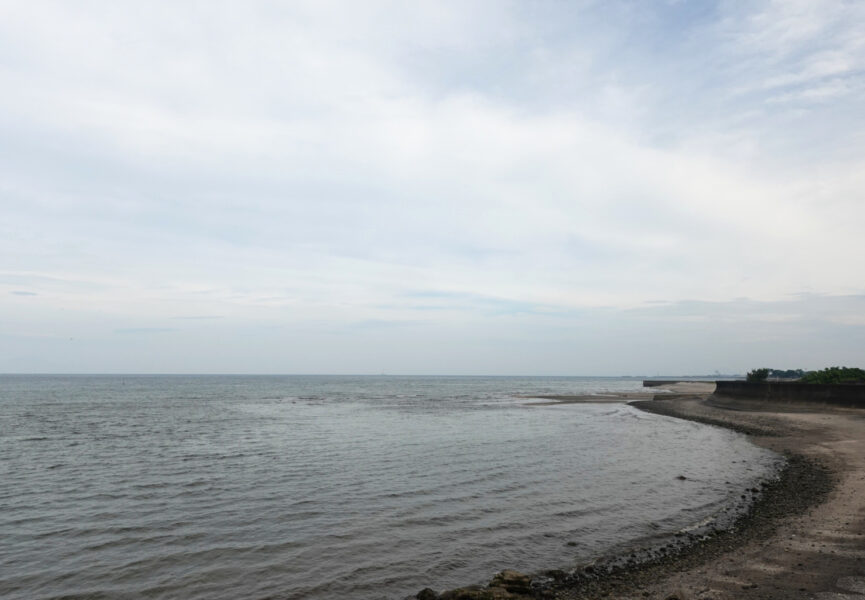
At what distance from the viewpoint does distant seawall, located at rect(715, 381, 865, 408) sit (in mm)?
42281

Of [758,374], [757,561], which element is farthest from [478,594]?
[758,374]

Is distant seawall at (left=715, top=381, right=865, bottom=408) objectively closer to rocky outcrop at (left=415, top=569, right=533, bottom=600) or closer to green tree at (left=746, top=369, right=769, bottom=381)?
green tree at (left=746, top=369, right=769, bottom=381)

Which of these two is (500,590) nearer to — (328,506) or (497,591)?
(497,591)

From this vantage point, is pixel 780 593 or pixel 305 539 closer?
pixel 780 593

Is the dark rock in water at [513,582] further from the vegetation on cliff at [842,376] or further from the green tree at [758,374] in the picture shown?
the green tree at [758,374]

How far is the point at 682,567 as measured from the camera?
461 inches

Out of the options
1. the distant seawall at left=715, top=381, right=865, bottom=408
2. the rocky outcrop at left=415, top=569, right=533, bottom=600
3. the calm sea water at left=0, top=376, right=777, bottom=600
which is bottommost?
the calm sea water at left=0, top=376, right=777, bottom=600

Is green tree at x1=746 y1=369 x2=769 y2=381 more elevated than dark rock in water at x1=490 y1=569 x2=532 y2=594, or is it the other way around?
green tree at x1=746 y1=369 x2=769 y2=381

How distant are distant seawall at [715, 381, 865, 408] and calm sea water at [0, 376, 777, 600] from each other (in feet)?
53.4

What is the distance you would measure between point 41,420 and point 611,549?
50767 mm

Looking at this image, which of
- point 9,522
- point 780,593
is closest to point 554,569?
point 780,593

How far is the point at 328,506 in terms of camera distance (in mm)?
17906

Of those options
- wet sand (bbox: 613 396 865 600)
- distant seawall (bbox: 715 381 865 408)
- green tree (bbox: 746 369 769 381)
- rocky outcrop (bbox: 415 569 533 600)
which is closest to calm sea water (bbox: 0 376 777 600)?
rocky outcrop (bbox: 415 569 533 600)

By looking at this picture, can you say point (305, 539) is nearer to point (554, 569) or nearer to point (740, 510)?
point (554, 569)
